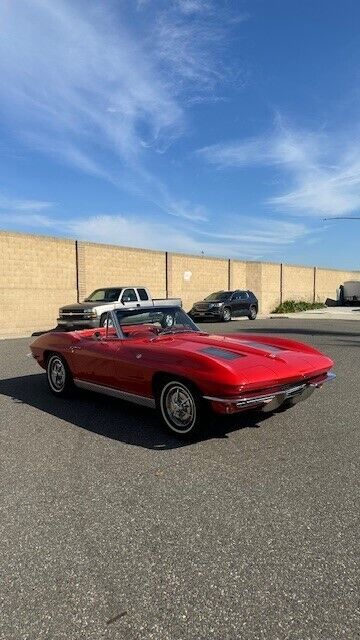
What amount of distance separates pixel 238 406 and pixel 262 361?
0.66m

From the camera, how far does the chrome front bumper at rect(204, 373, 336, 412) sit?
416cm

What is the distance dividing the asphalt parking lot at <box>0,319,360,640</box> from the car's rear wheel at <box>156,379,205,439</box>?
16cm

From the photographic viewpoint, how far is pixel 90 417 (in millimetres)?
5500

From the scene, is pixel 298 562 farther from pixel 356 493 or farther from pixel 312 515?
pixel 356 493

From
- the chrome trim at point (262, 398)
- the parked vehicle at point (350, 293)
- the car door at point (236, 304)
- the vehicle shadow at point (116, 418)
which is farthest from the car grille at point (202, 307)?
the parked vehicle at point (350, 293)

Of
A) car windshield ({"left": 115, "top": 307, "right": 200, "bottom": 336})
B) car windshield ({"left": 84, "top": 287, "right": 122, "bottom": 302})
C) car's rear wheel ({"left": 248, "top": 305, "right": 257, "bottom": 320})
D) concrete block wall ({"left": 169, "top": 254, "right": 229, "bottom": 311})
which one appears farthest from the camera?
concrete block wall ({"left": 169, "top": 254, "right": 229, "bottom": 311})

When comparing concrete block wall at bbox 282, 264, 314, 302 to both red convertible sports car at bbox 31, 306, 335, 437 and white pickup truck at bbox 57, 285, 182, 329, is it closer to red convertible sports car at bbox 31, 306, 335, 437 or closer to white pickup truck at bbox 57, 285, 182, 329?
white pickup truck at bbox 57, 285, 182, 329

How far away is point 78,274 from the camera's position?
72.5 ft

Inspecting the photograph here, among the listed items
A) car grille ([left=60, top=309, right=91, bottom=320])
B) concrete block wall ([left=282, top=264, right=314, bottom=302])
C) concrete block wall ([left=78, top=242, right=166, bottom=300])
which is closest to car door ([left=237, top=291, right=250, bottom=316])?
concrete block wall ([left=78, top=242, right=166, bottom=300])

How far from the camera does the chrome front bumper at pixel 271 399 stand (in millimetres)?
4156

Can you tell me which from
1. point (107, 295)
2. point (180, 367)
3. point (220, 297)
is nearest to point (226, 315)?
point (220, 297)

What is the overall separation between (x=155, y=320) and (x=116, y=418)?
1.32 metres

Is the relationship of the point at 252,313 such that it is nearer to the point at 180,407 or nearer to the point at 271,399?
the point at 180,407

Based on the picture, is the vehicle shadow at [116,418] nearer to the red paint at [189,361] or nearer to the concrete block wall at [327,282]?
the red paint at [189,361]
